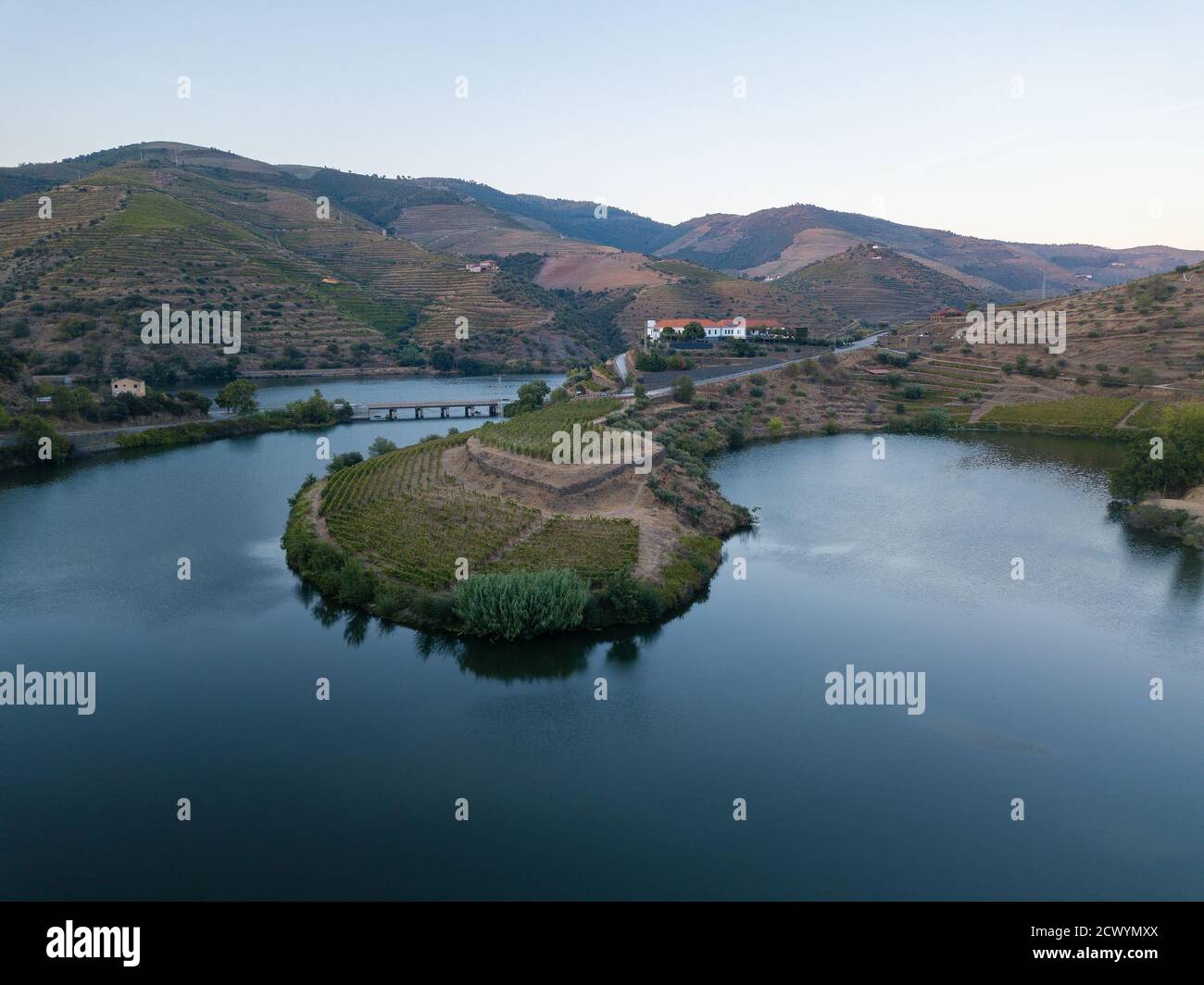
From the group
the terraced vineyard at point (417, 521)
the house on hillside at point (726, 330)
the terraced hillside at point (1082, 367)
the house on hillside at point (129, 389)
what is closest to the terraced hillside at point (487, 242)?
the house on hillside at point (726, 330)

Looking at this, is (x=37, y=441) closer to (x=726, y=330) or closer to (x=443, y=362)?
(x=443, y=362)

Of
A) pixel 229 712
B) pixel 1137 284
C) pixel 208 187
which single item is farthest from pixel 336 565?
pixel 208 187

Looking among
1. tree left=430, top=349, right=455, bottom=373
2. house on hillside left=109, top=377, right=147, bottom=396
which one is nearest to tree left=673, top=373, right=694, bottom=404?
house on hillside left=109, top=377, right=147, bottom=396

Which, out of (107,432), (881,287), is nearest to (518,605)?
(107,432)

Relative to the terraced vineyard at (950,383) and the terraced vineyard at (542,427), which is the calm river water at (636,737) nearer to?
the terraced vineyard at (542,427)

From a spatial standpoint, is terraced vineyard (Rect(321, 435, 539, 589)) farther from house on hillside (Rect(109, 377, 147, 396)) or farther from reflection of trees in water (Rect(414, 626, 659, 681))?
house on hillside (Rect(109, 377, 147, 396))

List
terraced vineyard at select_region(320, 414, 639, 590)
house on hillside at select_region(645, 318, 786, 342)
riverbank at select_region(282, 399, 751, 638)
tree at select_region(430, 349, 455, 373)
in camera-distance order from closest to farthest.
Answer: riverbank at select_region(282, 399, 751, 638), terraced vineyard at select_region(320, 414, 639, 590), house on hillside at select_region(645, 318, 786, 342), tree at select_region(430, 349, 455, 373)
